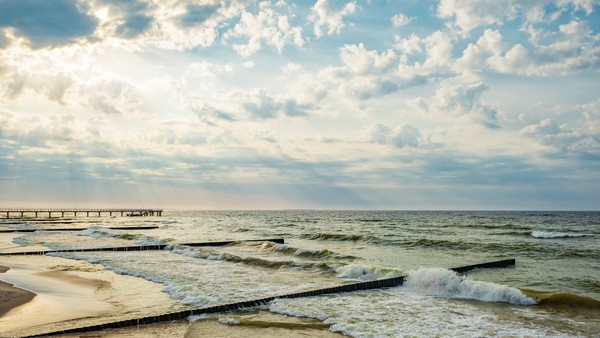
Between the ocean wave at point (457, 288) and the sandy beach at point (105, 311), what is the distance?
619 centimetres

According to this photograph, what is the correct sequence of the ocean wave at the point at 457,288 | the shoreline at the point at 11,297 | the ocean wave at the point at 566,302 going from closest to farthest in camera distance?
the shoreline at the point at 11,297 < the ocean wave at the point at 566,302 < the ocean wave at the point at 457,288

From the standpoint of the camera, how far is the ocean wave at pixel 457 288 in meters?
13.5

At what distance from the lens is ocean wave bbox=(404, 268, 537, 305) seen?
44.3 feet

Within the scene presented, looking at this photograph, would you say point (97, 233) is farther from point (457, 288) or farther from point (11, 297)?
point (457, 288)

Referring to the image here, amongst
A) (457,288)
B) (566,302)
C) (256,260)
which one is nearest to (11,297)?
(256,260)

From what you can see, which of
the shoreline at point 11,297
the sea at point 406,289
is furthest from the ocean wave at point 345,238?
the shoreline at point 11,297

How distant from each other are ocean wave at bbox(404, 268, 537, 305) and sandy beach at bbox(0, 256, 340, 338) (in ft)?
20.3

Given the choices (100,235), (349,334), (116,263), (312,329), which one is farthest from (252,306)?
(100,235)

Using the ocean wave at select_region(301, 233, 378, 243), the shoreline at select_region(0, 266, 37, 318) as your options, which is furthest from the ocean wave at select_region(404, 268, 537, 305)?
the ocean wave at select_region(301, 233, 378, 243)

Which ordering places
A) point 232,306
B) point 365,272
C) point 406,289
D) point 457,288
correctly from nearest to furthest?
point 232,306 < point 457,288 < point 406,289 < point 365,272

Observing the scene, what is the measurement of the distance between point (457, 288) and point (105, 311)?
10631 mm

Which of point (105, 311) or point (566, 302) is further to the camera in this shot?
point (566, 302)

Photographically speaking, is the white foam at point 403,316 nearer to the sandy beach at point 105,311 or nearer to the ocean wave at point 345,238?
the sandy beach at point 105,311

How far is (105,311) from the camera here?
10867 mm
